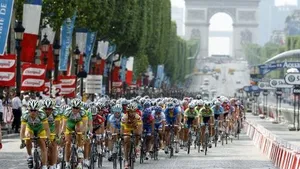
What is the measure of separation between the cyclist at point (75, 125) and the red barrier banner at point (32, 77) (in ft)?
69.8

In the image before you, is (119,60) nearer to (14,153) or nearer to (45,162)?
(14,153)

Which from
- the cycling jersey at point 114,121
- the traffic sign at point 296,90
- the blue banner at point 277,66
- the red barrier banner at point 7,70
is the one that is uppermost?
the blue banner at point 277,66

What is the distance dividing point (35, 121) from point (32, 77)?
2371 centimetres

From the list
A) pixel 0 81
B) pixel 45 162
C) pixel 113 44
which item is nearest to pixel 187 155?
pixel 0 81

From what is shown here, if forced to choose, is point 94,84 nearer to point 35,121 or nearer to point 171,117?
point 171,117

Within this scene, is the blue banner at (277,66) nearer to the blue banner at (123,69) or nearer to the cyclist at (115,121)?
the blue banner at (123,69)

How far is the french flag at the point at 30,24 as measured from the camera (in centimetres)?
Answer: 4313

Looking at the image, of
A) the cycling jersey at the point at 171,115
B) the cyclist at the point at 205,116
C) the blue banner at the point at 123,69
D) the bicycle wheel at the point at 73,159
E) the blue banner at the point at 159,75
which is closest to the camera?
the bicycle wheel at the point at 73,159

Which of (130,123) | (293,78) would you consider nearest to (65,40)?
(293,78)

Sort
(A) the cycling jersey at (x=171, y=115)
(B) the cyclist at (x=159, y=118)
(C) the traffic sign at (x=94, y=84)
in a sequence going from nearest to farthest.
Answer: (B) the cyclist at (x=159, y=118) → (A) the cycling jersey at (x=171, y=115) → (C) the traffic sign at (x=94, y=84)

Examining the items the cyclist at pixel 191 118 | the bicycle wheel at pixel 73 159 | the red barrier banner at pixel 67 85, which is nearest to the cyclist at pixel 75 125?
the bicycle wheel at pixel 73 159

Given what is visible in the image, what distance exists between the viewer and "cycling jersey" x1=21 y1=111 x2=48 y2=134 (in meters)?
21.4

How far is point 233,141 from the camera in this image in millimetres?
46875

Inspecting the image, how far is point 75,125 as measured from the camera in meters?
23.6
